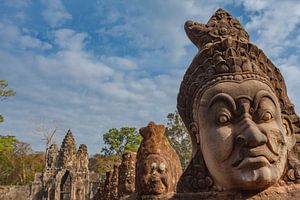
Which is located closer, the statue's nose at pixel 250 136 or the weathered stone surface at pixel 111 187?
the statue's nose at pixel 250 136

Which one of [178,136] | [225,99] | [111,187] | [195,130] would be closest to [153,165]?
[195,130]

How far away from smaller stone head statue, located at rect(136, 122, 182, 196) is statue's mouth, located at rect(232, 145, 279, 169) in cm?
94

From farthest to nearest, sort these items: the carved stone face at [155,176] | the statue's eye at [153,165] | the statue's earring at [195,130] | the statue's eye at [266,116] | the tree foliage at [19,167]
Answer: the tree foliage at [19,167] → the statue's eye at [153,165] → the carved stone face at [155,176] → the statue's earring at [195,130] → the statue's eye at [266,116]

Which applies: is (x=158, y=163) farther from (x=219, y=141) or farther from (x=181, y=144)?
(x=181, y=144)

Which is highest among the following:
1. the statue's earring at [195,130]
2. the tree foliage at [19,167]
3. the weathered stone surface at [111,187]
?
the tree foliage at [19,167]

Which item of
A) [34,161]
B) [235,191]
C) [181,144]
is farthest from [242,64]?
[34,161]

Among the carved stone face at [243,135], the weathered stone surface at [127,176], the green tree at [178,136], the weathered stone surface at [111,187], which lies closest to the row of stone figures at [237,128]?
the carved stone face at [243,135]

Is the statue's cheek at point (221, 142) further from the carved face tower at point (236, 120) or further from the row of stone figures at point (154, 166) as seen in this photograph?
the row of stone figures at point (154, 166)

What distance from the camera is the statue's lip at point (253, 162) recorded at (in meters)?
2.12

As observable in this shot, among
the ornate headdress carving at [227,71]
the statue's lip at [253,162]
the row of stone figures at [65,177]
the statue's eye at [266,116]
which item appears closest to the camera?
the statue's lip at [253,162]

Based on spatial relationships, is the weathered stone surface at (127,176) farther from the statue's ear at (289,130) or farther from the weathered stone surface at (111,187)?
the statue's ear at (289,130)

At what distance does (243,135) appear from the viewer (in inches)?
85.0

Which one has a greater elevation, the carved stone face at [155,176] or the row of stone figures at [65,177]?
the row of stone figures at [65,177]

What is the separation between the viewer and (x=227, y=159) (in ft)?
7.30
